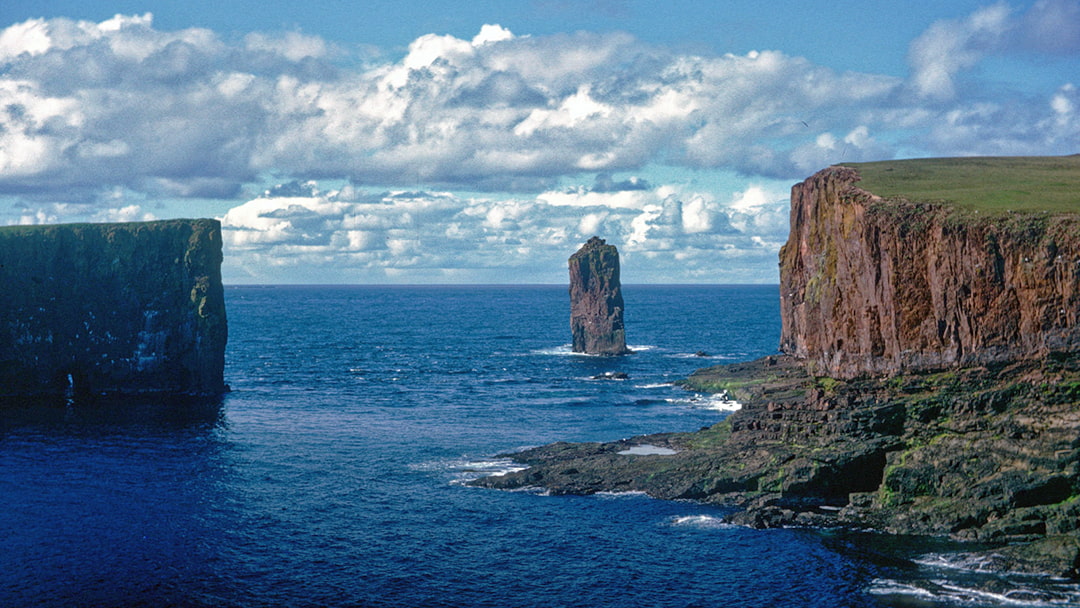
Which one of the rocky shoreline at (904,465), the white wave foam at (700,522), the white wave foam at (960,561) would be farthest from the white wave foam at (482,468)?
the white wave foam at (960,561)

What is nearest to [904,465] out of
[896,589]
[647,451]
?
[896,589]

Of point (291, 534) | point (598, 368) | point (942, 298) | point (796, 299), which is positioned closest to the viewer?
point (291, 534)

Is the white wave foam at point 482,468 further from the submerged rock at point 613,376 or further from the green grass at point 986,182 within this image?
the submerged rock at point 613,376

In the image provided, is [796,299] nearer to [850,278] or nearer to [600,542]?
[850,278]

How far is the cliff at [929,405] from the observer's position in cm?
5372

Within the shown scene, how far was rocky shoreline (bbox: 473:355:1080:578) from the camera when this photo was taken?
Answer: 171 feet

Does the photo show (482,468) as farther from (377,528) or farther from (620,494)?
(377,528)

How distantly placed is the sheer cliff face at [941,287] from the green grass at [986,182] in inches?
77.2

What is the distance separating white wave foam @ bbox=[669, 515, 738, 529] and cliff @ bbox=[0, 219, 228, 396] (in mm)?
73096

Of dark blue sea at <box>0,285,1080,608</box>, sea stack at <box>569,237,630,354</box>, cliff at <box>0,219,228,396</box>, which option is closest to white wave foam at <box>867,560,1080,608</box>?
A: dark blue sea at <box>0,285,1080,608</box>

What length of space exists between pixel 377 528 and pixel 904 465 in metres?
33.8

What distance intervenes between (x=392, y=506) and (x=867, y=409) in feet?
111

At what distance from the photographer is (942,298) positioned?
62844mm

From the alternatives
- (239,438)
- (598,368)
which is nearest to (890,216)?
(239,438)
